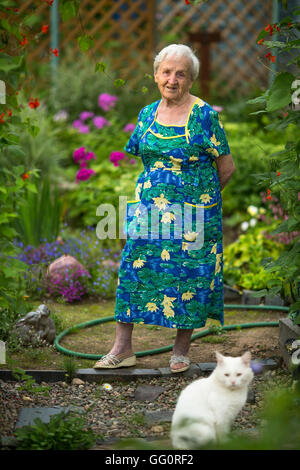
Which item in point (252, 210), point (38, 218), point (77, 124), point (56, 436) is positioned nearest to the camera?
point (56, 436)

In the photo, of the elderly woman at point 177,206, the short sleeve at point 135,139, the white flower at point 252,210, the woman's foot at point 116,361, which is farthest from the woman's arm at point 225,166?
the white flower at point 252,210

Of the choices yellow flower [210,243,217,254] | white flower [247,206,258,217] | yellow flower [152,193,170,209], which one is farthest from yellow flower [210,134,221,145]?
white flower [247,206,258,217]

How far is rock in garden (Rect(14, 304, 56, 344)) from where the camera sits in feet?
12.2

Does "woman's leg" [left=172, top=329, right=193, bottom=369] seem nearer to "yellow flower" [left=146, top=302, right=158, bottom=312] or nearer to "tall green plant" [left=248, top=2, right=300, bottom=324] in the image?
"yellow flower" [left=146, top=302, right=158, bottom=312]

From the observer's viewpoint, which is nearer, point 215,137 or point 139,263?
point 215,137

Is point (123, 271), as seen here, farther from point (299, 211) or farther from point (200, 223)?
point (299, 211)

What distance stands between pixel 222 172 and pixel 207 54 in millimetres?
5760

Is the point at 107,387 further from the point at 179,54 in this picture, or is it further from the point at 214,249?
the point at 179,54

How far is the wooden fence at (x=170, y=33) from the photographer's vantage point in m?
9.22

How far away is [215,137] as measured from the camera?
3.29 m

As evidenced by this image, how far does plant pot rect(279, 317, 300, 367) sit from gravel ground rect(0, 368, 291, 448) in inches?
3.1

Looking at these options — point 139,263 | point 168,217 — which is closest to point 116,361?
point 139,263

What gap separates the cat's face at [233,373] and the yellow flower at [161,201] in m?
1.03

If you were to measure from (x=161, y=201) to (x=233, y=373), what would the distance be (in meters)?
1.11
